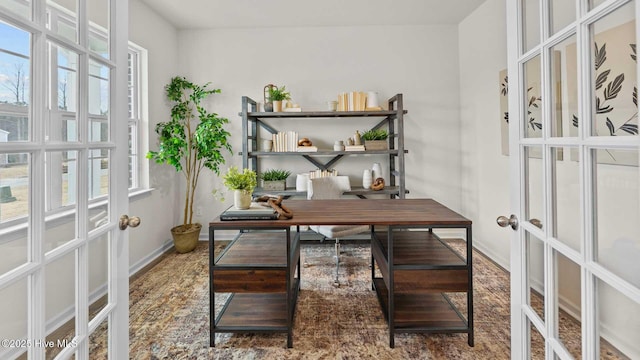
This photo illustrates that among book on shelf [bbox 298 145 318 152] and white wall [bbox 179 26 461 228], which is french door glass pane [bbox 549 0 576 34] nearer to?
book on shelf [bbox 298 145 318 152]

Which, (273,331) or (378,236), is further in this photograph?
(378,236)

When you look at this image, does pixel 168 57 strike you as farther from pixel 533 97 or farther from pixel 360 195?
pixel 533 97

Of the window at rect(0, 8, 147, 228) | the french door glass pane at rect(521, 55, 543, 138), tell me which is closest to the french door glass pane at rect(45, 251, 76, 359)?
the window at rect(0, 8, 147, 228)

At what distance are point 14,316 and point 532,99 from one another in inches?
63.6

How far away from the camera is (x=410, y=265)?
74.5 inches

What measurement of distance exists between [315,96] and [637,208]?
3726 mm

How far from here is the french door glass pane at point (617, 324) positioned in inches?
26.7

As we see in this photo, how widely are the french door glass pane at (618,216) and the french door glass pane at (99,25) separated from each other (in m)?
1.50

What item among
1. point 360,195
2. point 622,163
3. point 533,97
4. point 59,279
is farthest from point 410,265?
point 360,195

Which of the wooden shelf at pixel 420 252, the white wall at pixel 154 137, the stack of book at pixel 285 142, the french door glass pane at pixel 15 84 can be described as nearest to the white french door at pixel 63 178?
the french door glass pane at pixel 15 84

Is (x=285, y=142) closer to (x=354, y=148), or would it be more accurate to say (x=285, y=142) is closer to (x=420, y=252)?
(x=354, y=148)

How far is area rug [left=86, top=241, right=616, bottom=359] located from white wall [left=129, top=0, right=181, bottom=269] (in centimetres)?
43

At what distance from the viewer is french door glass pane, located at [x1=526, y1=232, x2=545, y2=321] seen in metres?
1.03

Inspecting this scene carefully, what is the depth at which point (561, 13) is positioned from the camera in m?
0.91
